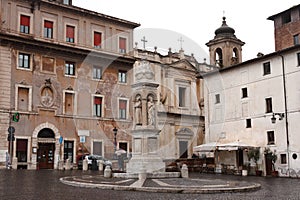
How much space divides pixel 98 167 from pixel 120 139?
7.68 meters

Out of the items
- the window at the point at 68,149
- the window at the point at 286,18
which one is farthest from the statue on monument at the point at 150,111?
the window at the point at 286,18

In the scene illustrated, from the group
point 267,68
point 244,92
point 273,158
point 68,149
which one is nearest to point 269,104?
point 267,68

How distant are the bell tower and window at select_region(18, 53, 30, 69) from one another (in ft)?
71.1

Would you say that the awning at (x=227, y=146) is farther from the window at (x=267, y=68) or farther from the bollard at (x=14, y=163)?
the bollard at (x=14, y=163)

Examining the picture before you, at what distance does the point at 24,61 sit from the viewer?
33.0 metres

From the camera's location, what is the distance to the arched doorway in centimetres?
3300

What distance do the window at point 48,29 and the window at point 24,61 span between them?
266 cm

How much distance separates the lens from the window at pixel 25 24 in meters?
33.2

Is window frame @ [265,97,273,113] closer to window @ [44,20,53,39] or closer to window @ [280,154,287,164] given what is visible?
window @ [280,154,287,164]

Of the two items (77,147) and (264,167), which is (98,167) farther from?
(264,167)

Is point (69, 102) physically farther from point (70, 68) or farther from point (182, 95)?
point (182, 95)

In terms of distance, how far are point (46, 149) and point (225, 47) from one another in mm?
23651

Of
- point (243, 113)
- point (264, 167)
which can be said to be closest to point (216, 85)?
point (243, 113)

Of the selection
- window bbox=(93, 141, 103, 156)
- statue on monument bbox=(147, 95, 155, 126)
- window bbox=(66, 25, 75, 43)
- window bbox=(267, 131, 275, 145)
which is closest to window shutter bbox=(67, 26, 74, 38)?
window bbox=(66, 25, 75, 43)
